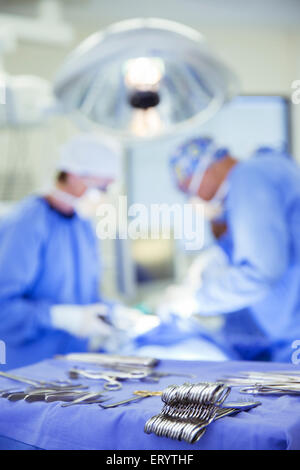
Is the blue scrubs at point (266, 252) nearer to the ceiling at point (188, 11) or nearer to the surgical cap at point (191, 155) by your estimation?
the surgical cap at point (191, 155)

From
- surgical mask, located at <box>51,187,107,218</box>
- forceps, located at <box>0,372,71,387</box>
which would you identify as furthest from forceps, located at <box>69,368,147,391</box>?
surgical mask, located at <box>51,187,107,218</box>

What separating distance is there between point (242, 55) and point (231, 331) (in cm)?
116

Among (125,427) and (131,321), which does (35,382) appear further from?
(131,321)

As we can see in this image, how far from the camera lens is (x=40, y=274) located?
2.31m

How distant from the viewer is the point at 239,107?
2271 millimetres

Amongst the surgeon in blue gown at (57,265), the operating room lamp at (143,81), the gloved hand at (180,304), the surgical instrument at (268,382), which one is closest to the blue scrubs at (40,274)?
the surgeon in blue gown at (57,265)

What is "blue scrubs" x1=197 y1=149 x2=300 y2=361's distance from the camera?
6.27 ft

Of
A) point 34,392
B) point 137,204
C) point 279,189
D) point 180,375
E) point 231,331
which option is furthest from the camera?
point 137,204

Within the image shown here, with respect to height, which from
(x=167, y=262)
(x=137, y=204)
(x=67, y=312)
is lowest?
(x=67, y=312)

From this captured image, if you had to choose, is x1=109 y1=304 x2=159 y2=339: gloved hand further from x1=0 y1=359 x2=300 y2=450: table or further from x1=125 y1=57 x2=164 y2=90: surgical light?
x1=125 y1=57 x2=164 y2=90: surgical light

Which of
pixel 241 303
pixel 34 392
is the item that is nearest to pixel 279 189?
pixel 241 303

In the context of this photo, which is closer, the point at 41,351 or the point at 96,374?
the point at 96,374

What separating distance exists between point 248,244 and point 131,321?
642 mm

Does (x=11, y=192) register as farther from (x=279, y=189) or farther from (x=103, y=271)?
(x=279, y=189)
